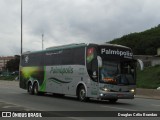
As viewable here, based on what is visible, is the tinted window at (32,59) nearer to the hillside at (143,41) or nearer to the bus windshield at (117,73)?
the bus windshield at (117,73)

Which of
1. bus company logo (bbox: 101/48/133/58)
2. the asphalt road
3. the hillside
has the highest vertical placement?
the hillside

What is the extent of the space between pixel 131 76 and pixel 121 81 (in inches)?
30.5

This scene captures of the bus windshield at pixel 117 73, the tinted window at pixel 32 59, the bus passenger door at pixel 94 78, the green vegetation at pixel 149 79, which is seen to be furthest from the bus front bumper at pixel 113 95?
the green vegetation at pixel 149 79

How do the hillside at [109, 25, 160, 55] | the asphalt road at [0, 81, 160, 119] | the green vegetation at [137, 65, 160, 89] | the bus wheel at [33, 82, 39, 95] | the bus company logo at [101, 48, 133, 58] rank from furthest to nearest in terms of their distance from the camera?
the hillside at [109, 25, 160, 55] < the green vegetation at [137, 65, 160, 89] < the bus wheel at [33, 82, 39, 95] < the bus company logo at [101, 48, 133, 58] < the asphalt road at [0, 81, 160, 119]

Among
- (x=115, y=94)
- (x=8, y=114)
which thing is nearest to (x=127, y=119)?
(x=8, y=114)

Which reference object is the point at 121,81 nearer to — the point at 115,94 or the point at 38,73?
the point at 115,94

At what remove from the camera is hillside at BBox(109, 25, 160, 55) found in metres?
112

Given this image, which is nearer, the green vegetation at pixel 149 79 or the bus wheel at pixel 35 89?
the bus wheel at pixel 35 89

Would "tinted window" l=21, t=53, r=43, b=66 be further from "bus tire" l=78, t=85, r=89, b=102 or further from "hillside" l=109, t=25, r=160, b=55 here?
"hillside" l=109, t=25, r=160, b=55

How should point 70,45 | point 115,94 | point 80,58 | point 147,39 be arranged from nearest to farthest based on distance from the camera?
point 115,94
point 80,58
point 70,45
point 147,39

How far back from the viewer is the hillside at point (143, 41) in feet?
366

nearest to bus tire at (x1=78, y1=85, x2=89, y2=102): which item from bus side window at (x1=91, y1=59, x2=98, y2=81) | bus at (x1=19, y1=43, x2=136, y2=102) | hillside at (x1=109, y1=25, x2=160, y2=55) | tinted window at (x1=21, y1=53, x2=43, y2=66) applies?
bus at (x1=19, y1=43, x2=136, y2=102)

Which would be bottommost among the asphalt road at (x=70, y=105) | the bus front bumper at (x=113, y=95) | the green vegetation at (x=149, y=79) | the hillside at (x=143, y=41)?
the asphalt road at (x=70, y=105)

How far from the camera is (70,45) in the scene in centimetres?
2641
